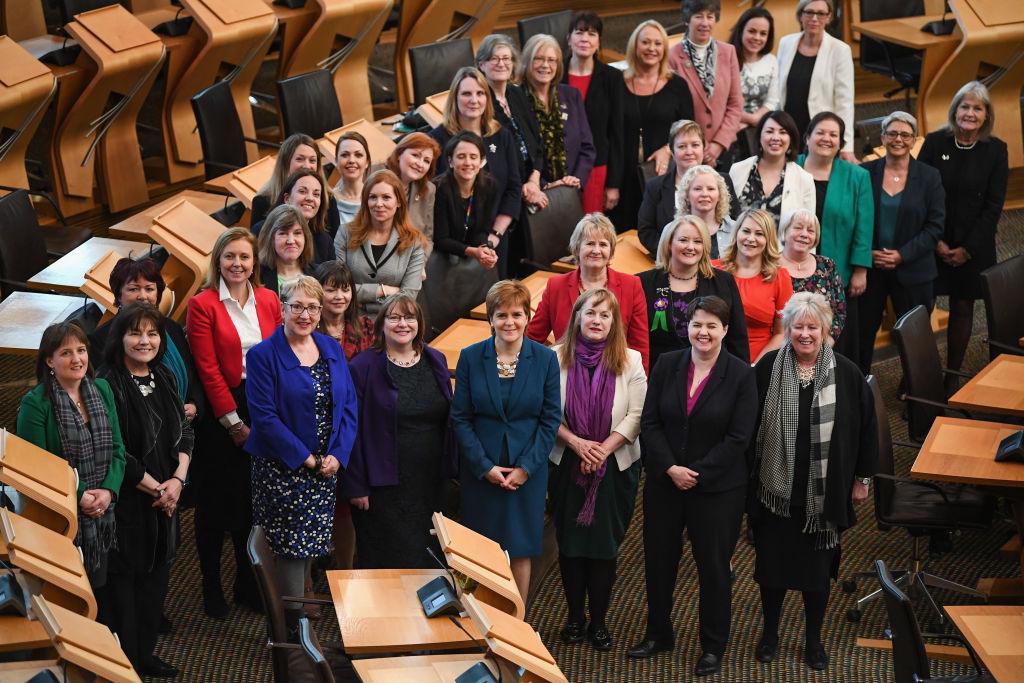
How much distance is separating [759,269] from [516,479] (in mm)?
1387

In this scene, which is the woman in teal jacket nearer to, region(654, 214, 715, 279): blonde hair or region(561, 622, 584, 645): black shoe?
region(654, 214, 715, 279): blonde hair

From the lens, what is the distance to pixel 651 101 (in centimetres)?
699

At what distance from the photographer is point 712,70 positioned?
7.11 metres

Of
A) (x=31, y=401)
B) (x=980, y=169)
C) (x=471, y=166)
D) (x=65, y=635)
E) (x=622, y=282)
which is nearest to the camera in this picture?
(x=65, y=635)

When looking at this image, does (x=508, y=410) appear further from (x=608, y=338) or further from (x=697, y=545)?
(x=697, y=545)

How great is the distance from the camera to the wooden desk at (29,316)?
17.2 feet

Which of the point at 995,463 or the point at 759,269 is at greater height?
the point at 759,269

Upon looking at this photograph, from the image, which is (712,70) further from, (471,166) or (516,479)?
(516,479)

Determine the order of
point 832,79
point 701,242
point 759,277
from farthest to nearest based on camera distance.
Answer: point 832,79
point 759,277
point 701,242

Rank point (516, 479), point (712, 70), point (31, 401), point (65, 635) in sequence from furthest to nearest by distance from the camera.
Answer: point (712, 70), point (516, 479), point (31, 401), point (65, 635)

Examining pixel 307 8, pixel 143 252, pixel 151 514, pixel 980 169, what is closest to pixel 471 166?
pixel 143 252

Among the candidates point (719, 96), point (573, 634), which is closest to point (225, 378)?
point (573, 634)

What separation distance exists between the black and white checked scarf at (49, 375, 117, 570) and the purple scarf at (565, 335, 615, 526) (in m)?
1.54

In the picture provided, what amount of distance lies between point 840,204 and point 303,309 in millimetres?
2671
